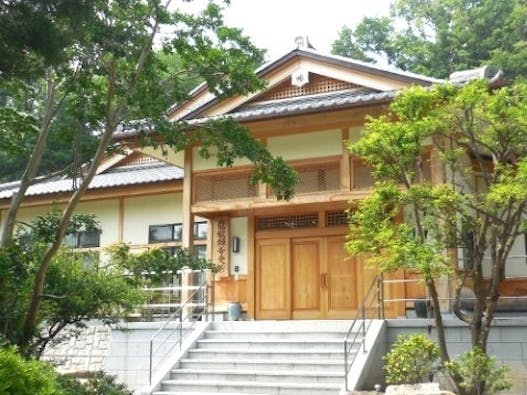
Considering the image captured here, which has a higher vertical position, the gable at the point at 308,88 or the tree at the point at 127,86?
the gable at the point at 308,88

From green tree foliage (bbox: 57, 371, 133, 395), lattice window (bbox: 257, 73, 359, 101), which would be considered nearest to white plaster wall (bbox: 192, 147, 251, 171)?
lattice window (bbox: 257, 73, 359, 101)

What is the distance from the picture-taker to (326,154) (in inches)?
578

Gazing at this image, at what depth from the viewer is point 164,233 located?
19.2m

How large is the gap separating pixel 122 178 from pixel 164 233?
2429 millimetres

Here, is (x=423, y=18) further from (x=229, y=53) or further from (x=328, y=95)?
(x=229, y=53)

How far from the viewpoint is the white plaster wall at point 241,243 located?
16.2 metres

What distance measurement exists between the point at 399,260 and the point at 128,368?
686cm

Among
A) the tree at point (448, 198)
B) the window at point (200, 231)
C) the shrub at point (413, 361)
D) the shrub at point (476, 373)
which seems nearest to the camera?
the shrub at point (476, 373)

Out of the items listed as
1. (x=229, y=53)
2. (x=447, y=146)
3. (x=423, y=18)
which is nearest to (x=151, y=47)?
(x=229, y=53)

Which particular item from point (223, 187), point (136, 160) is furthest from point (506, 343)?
point (136, 160)

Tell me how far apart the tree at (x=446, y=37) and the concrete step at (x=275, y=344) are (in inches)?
677

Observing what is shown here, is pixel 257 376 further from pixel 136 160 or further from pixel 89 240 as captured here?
pixel 136 160

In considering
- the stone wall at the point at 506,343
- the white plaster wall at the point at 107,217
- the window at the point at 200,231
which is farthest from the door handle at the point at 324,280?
the white plaster wall at the point at 107,217

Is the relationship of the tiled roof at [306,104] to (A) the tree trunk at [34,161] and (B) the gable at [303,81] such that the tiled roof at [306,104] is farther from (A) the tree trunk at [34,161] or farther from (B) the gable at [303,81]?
(A) the tree trunk at [34,161]
